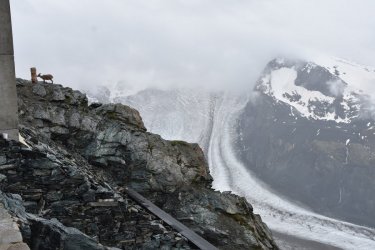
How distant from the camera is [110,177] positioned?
14969 millimetres

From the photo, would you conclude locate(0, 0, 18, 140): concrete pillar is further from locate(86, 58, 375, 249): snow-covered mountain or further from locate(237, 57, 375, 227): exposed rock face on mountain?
locate(237, 57, 375, 227): exposed rock face on mountain

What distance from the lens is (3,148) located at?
10.7m

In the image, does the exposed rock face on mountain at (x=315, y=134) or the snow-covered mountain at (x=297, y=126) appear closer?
the snow-covered mountain at (x=297, y=126)

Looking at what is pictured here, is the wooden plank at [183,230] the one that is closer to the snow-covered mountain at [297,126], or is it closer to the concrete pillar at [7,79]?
the concrete pillar at [7,79]

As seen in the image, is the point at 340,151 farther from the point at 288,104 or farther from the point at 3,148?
the point at 3,148

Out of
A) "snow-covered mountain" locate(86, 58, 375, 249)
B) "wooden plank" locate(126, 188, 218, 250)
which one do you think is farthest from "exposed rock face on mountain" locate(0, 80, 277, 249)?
"snow-covered mountain" locate(86, 58, 375, 249)

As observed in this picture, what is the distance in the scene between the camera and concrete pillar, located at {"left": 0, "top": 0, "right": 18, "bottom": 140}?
1140 cm

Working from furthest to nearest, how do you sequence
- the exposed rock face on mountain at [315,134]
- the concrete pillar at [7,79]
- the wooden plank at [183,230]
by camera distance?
the exposed rock face on mountain at [315,134] < the concrete pillar at [7,79] < the wooden plank at [183,230]

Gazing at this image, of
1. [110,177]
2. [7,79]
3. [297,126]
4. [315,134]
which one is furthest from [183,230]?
[297,126]

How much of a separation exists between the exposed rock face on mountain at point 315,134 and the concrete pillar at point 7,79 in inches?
4576

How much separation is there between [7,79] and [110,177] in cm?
465

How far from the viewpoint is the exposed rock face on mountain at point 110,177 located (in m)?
10.7

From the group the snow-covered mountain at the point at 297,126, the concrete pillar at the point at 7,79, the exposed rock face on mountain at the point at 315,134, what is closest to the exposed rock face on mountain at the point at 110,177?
the concrete pillar at the point at 7,79

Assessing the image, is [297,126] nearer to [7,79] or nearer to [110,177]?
[110,177]
